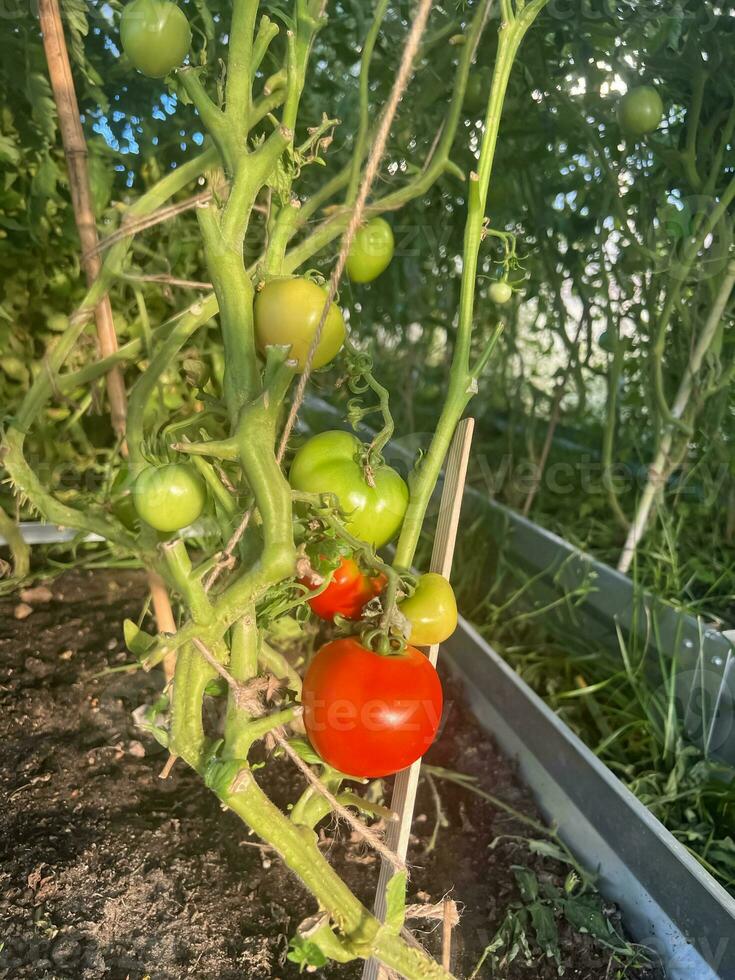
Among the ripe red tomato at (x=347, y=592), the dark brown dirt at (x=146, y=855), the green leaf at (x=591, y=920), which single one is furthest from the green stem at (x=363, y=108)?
the green leaf at (x=591, y=920)

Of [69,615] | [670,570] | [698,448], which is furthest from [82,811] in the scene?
[698,448]

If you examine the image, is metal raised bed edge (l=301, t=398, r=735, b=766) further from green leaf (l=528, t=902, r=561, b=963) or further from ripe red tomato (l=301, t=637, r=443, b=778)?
ripe red tomato (l=301, t=637, r=443, b=778)

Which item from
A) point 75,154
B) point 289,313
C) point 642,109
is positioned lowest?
point 289,313

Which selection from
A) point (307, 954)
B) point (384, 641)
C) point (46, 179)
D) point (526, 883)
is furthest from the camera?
point (46, 179)

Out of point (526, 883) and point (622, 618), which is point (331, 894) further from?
point (622, 618)

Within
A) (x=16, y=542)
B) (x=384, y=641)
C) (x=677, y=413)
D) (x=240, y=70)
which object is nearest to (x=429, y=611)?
(x=384, y=641)

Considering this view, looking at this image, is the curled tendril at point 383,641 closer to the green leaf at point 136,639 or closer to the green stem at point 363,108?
the green leaf at point 136,639

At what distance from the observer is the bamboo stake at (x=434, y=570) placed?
0.68m

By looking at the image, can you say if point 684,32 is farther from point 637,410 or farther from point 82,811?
point 82,811

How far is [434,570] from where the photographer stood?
726 mm

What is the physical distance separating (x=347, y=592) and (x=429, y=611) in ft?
0.27

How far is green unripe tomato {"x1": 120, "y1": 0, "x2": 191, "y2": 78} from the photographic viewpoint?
59 cm

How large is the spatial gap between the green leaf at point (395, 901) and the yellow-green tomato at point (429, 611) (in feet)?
0.65

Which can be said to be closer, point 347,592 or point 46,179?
point 347,592
